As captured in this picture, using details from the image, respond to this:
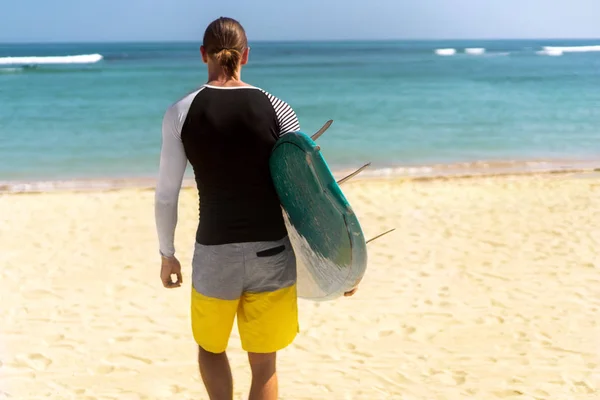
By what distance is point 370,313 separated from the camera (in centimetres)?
479

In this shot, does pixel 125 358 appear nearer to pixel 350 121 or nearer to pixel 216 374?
pixel 216 374

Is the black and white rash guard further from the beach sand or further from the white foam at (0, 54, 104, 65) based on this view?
the white foam at (0, 54, 104, 65)

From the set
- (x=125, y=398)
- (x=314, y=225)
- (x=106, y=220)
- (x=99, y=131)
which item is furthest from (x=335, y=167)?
(x=314, y=225)

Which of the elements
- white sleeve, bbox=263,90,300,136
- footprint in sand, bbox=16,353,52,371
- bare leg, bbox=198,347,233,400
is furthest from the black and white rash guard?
footprint in sand, bbox=16,353,52,371

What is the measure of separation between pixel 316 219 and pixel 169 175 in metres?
0.51

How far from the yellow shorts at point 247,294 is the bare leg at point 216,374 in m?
0.05

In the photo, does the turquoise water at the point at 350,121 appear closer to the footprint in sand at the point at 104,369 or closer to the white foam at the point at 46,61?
the footprint in sand at the point at 104,369

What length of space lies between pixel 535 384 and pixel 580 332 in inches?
34.8

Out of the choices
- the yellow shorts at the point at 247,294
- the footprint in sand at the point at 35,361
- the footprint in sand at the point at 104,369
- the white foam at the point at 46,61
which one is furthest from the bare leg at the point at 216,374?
the white foam at the point at 46,61

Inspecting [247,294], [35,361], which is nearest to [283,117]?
[247,294]

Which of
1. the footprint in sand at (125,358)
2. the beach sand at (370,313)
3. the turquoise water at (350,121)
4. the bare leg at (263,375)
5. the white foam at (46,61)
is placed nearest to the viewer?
the bare leg at (263,375)

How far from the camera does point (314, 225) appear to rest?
7.87ft

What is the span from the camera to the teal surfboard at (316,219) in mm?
2244

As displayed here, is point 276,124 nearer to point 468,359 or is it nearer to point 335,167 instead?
point 468,359
